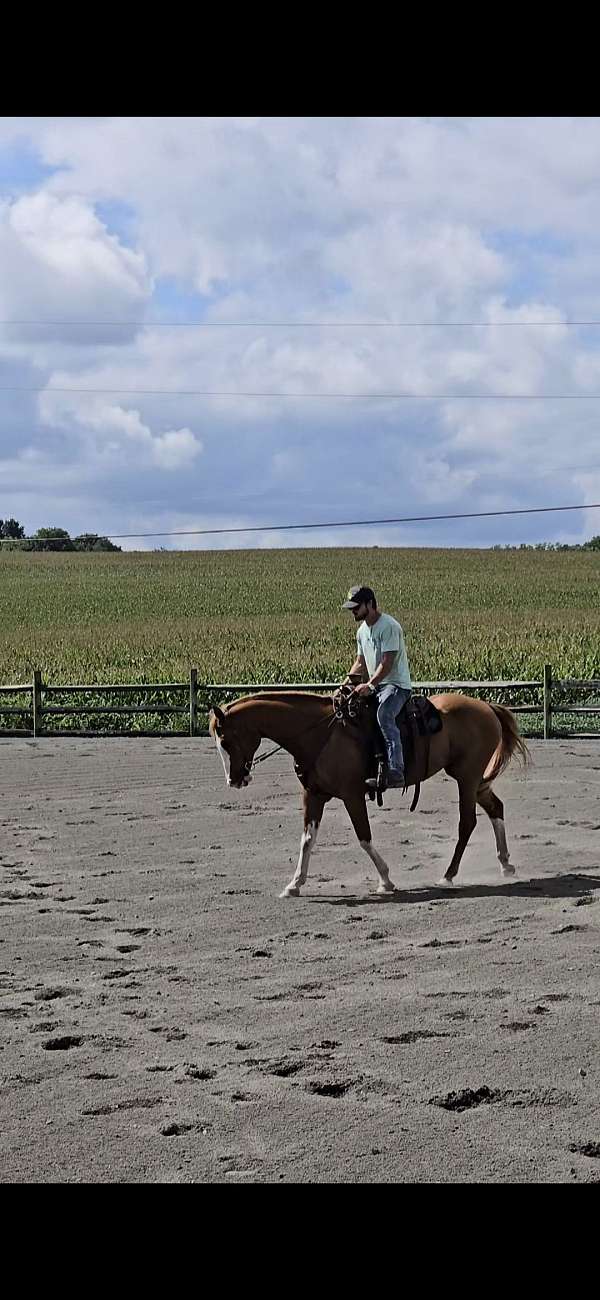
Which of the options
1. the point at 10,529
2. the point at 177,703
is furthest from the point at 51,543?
the point at 177,703

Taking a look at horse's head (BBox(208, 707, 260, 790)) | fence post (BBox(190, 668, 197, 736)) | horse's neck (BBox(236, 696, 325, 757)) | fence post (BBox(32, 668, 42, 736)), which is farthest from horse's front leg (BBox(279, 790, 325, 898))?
fence post (BBox(32, 668, 42, 736))

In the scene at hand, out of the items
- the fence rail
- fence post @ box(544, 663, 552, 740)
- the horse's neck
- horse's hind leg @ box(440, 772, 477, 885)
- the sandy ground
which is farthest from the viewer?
the fence rail

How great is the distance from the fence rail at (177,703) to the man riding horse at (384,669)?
37.1ft

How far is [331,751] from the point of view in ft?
32.7

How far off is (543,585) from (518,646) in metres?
30.3

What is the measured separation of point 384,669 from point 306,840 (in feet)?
4.60

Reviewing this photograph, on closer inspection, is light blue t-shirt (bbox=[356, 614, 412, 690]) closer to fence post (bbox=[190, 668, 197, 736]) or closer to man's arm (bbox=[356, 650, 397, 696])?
man's arm (bbox=[356, 650, 397, 696])

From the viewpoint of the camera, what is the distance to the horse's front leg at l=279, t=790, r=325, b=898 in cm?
977

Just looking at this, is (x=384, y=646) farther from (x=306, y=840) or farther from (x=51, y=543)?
(x=51, y=543)

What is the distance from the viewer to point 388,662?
9.72m

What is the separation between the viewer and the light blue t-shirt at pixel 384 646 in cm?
968

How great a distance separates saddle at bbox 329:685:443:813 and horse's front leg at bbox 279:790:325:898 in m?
0.48
